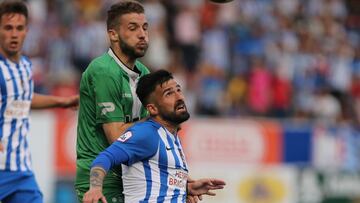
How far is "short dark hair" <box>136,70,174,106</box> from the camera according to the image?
24.1ft

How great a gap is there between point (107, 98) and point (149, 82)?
0.32 meters

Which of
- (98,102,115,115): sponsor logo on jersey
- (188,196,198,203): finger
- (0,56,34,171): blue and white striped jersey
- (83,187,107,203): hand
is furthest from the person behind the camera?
(0,56,34,171): blue and white striped jersey

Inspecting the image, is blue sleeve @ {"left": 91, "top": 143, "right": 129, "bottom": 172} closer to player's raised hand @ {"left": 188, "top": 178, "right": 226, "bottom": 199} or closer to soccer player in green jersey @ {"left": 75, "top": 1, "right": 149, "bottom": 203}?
soccer player in green jersey @ {"left": 75, "top": 1, "right": 149, "bottom": 203}

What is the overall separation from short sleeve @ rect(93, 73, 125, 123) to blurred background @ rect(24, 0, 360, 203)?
754 cm

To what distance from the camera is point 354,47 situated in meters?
21.9

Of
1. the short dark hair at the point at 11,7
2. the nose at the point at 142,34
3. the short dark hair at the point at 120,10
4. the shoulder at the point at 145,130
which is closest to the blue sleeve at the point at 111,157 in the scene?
the shoulder at the point at 145,130

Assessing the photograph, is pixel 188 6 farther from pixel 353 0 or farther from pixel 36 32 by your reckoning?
pixel 353 0

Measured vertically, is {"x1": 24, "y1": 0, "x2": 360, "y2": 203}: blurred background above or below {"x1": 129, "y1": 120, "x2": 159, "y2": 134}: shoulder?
below

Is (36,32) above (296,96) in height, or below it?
above

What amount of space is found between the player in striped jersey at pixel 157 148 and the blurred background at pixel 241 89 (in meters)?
7.66

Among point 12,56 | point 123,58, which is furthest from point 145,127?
point 12,56

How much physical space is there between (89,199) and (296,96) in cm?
1304

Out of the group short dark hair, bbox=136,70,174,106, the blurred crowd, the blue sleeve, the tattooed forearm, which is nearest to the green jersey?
short dark hair, bbox=136,70,174,106

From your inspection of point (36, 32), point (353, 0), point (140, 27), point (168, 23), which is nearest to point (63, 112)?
point (36, 32)
